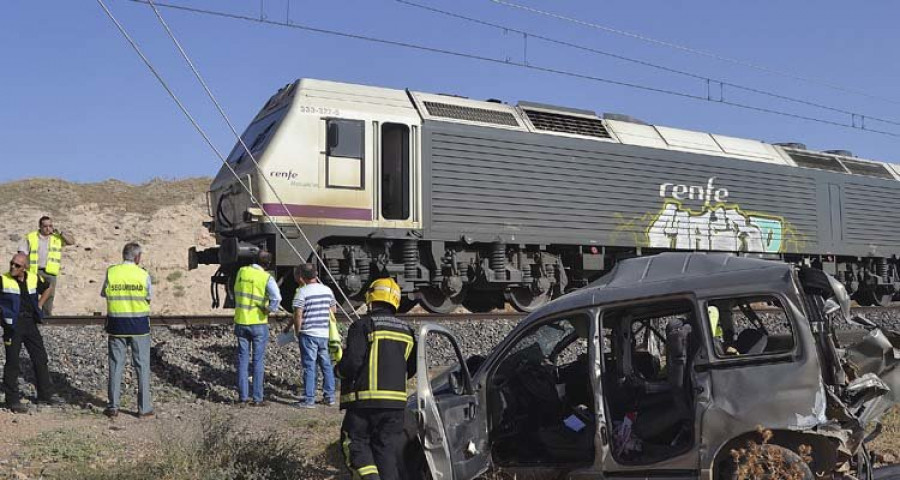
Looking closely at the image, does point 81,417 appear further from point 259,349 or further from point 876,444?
point 876,444

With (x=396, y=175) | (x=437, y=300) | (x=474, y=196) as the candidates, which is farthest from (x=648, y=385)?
(x=437, y=300)

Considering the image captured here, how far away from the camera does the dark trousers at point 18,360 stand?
25.3ft

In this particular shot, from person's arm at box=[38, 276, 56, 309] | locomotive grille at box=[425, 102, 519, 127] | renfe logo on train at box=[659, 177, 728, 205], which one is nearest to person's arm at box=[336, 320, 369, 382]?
person's arm at box=[38, 276, 56, 309]

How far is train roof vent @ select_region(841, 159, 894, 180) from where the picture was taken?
20.7 m

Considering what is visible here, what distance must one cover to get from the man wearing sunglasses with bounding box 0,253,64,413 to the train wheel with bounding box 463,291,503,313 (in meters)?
8.07

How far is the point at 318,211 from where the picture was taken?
1183 cm

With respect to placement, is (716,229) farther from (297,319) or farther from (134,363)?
(134,363)

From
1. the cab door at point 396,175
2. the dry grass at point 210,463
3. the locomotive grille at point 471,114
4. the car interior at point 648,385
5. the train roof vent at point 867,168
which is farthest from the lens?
the train roof vent at point 867,168

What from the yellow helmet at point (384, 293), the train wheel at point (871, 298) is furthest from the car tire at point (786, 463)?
the train wheel at point (871, 298)

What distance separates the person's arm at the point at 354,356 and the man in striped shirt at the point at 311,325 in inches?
152

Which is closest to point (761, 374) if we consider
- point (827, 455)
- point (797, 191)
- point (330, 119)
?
point (827, 455)

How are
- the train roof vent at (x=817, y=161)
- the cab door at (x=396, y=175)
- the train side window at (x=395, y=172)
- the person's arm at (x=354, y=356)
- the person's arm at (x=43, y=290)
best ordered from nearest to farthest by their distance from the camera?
the person's arm at (x=354, y=356) → the person's arm at (x=43, y=290) → the cab door at (x=396, y=175) → the train side window at (x=395, y=172) → the train roof vent at (x=817, y=161)

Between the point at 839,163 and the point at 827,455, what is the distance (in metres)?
18.2

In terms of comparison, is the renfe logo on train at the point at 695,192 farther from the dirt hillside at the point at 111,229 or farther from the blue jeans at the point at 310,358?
the dirt hillside at the point at 111,229
